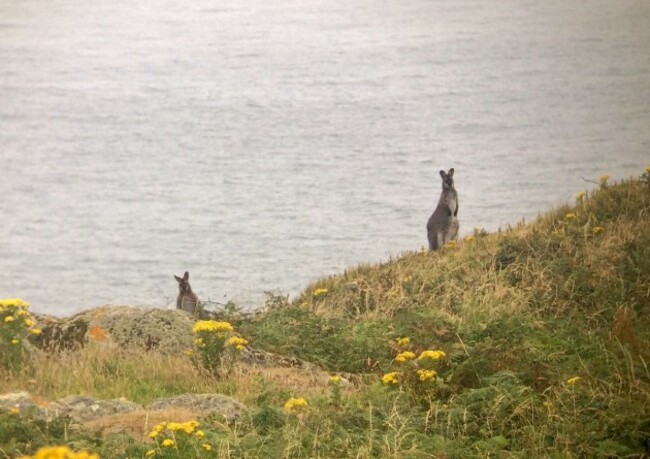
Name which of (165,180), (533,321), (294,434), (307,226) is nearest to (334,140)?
(165,180)

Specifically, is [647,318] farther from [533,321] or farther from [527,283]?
[527,283]

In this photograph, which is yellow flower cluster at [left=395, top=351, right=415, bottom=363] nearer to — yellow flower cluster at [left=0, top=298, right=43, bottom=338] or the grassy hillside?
the grassy hillside

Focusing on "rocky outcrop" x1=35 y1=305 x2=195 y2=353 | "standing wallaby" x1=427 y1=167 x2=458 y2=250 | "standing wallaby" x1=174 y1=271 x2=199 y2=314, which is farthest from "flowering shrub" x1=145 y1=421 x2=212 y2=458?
"standing wallaby" x1=427 y1=167 x2=458 y2=250

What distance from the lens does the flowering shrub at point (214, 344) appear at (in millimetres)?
8352

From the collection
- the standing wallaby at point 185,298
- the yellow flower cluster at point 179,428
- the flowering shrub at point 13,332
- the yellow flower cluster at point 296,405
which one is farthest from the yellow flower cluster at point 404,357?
the standing wallaby at point 185,298

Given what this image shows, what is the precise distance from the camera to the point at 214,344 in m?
8.49

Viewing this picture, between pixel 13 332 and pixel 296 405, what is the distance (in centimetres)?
321

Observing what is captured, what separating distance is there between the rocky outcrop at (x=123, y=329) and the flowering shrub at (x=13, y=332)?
95 centimetres

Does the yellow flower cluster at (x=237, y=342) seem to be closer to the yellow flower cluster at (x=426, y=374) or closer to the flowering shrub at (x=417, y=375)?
the flowering shrub at (x=417, y=375)

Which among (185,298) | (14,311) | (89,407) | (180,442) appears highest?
(185,298)

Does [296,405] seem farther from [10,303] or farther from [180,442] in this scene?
[10,303]

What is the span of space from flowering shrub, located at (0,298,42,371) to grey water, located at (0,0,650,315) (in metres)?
13.6

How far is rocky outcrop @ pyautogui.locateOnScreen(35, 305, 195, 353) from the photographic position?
32.6 ft

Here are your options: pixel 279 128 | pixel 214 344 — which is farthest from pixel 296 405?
pixel 279 128
